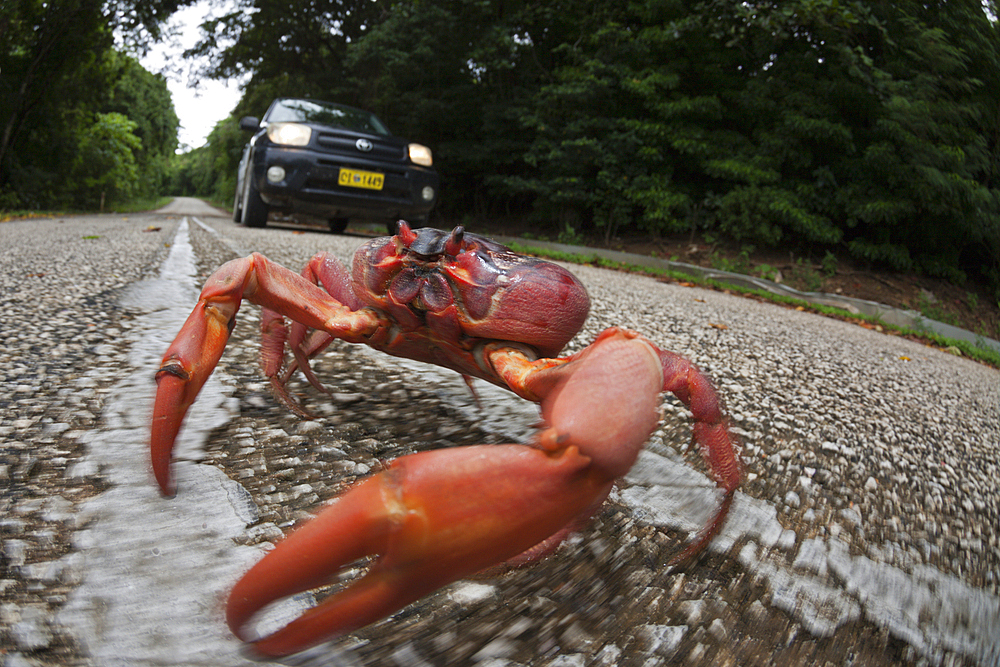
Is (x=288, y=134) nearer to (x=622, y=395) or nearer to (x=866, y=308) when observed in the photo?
(x=622, y=395)

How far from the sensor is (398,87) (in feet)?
46.7

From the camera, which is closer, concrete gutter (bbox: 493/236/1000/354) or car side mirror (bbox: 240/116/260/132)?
concrete gutter (bbox: 493/236/1000/354)

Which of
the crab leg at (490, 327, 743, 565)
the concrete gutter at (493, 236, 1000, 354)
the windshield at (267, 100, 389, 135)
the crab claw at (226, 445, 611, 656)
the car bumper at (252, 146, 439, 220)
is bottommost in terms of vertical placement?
the crab claw at (226, 445, 611, 656)

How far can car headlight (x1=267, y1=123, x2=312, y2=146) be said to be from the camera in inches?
268

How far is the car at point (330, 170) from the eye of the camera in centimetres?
673

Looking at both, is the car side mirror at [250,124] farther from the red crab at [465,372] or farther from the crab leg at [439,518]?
the crab leg at [439,518]

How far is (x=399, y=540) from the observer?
1.93ft

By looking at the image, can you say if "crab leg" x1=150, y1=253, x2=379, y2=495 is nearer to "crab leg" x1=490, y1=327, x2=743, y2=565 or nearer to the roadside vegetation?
"crab leg" x1=490, y1=327, x2=743, y2=565

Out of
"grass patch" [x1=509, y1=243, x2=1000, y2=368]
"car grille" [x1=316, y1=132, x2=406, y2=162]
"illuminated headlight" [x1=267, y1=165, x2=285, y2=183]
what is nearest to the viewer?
"grass patch" [x1=509, y1=243, x2=1000, y2=368]

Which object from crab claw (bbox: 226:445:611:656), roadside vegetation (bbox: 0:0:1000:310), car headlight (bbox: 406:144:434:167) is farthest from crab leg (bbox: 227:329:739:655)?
roadside vegetation (bbox: 0:0:1000:310)

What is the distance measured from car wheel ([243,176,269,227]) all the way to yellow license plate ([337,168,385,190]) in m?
1.44

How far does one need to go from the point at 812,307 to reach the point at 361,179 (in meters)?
5.59

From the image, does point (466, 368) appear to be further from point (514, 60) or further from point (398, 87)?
point (398, 87)

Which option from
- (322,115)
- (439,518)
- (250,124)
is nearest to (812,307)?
(322,115)
